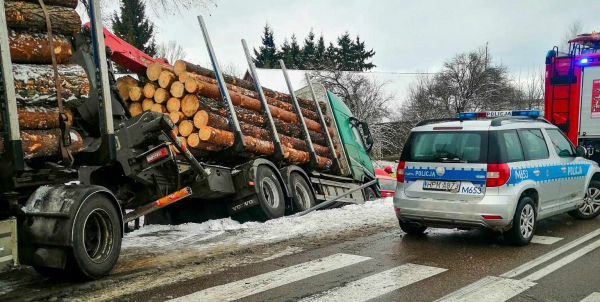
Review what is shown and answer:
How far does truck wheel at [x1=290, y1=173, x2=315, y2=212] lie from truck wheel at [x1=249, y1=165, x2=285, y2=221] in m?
0.46

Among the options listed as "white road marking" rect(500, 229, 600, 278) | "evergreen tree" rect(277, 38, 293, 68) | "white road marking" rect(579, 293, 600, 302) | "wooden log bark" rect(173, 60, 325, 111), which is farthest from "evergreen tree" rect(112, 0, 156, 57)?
"white road marking" rect(579, 293, 600, 302)

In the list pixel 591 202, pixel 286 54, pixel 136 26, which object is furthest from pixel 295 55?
pixel 591 202

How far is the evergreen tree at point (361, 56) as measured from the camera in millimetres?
52019

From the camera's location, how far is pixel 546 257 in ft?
20.6

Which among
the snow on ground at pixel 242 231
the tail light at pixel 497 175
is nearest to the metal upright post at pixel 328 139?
the snow on ground at pixel 242 231

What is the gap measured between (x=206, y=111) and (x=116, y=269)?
3785mm

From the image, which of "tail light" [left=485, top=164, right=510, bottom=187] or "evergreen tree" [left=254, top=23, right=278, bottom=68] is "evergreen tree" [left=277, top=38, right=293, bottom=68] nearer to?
"evergreen tree" [left=254, top=23, right=278, bottom=68]

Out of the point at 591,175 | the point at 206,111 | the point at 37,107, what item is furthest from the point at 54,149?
the point at 591,175

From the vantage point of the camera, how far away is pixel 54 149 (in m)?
5.02

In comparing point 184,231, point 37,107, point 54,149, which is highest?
point 37,107

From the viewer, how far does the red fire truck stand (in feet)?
37.1

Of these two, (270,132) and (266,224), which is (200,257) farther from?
(270,132)

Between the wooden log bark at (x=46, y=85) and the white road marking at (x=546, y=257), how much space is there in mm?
4731

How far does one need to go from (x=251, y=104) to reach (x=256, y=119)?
0.30m
